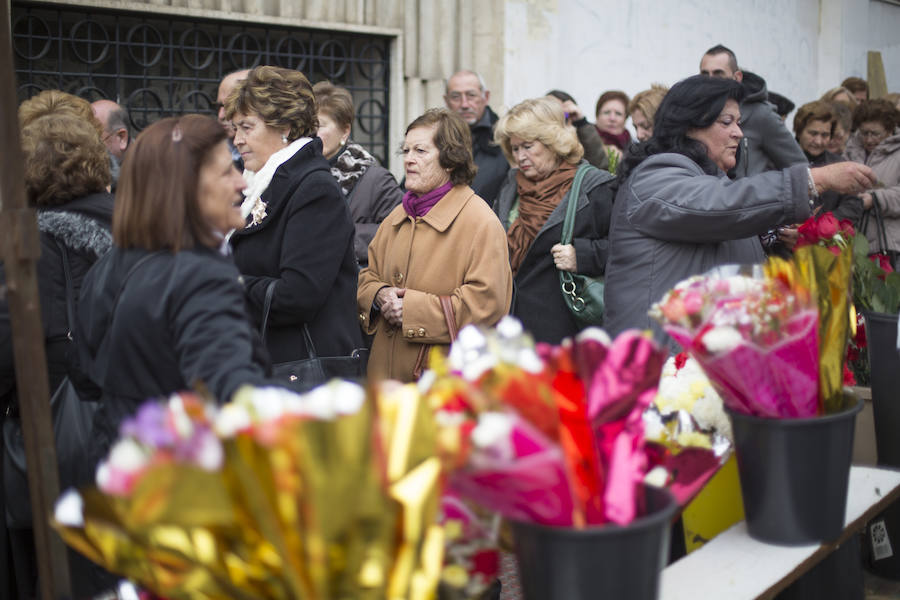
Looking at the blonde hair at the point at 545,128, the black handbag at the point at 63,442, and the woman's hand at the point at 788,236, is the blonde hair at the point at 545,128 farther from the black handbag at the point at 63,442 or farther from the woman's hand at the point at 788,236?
the black handbag at the point at 63,442

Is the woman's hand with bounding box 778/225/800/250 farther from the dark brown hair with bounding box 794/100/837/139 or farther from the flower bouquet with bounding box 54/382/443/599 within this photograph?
the flower bouquet with bounding box 54/382/443/599

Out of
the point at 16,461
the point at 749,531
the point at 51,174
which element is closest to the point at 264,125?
the point at 51,174

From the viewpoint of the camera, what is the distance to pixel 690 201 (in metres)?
2.82

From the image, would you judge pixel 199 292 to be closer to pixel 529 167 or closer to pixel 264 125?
pixel 264 125

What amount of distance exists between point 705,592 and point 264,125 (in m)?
2.02

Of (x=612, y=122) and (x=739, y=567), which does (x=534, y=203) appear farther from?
(x=612, y=122)

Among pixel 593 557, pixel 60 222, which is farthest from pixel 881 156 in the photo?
pixel 593 557

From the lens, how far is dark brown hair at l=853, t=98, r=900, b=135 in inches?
265

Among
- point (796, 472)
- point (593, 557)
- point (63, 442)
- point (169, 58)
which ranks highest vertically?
point (169, 58)

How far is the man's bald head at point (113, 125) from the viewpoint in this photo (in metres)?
4.42

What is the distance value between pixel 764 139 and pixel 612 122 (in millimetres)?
2270

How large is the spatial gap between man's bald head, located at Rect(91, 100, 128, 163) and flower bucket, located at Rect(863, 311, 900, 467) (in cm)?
329

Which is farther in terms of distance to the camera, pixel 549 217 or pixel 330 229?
pixel 549 217

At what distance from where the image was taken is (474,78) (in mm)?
5723
